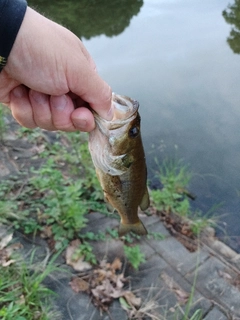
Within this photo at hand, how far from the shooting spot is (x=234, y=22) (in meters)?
10.1

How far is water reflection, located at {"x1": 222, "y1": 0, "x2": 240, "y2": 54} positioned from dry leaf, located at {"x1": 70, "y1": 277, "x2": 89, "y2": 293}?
7.32m

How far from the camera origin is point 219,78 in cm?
733

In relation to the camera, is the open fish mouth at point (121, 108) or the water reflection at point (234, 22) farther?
the water reflection at point (234, 22)

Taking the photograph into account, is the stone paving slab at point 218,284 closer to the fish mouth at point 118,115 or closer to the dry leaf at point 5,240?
the dry leaf at point 5,240

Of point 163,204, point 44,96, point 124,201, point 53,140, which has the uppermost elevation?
point 44,96

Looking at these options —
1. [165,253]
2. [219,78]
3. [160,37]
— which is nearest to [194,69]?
[219,78]

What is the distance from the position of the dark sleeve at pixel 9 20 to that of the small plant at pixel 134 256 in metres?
2.26

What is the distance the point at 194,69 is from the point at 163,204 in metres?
4.30

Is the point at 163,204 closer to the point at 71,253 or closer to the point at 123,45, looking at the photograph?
the point at 71,253

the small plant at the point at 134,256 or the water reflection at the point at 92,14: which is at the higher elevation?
the small plant at the point at 134,256

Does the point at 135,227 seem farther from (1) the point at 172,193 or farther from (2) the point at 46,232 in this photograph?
(1) the point at 172,193

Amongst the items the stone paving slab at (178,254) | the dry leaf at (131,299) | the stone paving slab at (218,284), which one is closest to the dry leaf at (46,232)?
the dry leaf at (131,299)

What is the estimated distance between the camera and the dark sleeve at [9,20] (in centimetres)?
137

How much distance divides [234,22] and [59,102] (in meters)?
9.76
